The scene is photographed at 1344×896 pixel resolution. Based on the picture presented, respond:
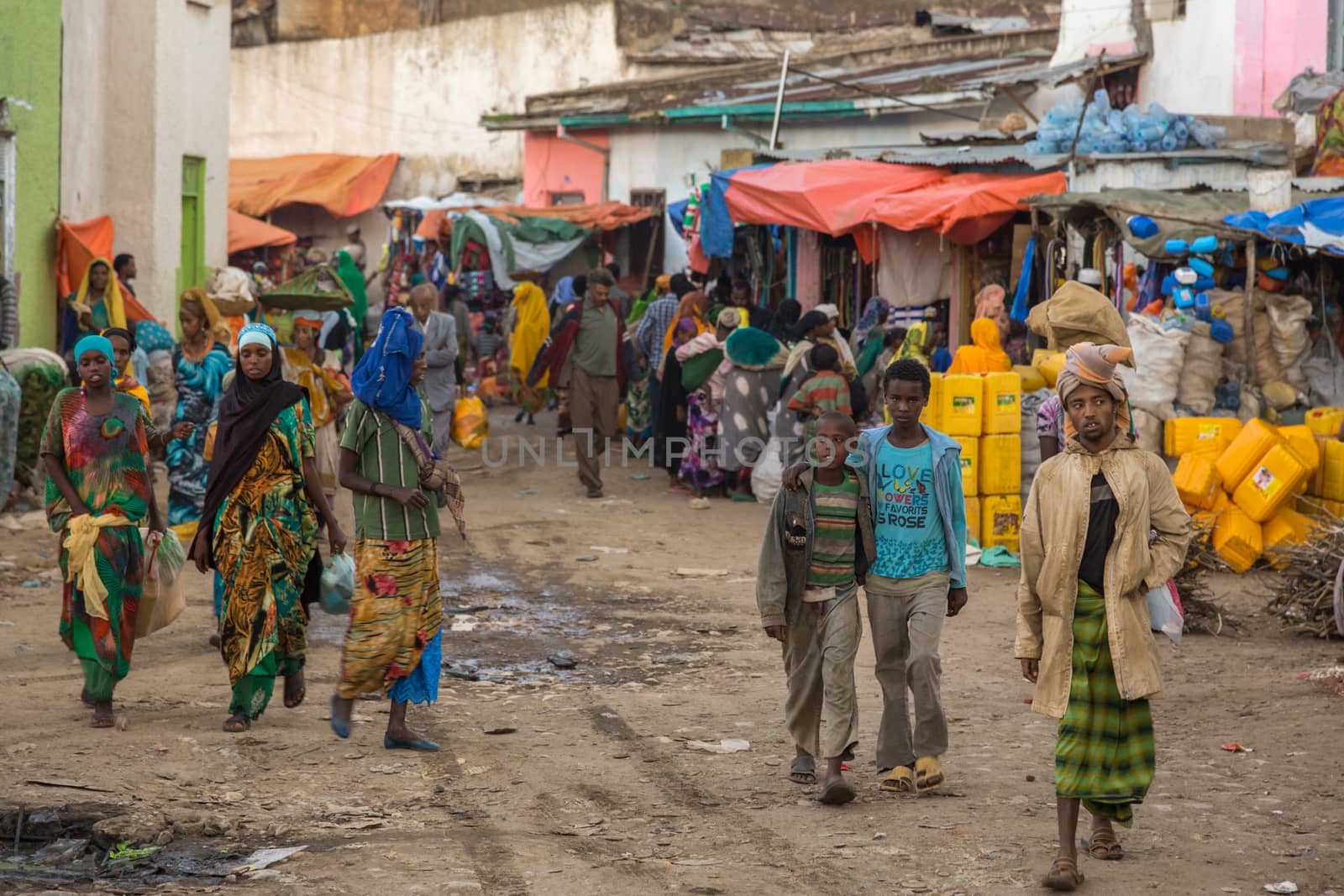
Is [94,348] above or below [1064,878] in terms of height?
above

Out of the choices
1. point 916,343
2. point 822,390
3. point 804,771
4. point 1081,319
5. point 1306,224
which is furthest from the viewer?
point 916,343

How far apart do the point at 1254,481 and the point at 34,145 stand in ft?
33.8

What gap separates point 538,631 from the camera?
9406mm

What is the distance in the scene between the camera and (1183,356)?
11383 millimetres

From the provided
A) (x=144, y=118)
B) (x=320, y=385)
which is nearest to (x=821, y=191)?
(x=320, y=385)

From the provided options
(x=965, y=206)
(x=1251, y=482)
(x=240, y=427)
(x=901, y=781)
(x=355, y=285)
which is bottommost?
(x=901, y=781)

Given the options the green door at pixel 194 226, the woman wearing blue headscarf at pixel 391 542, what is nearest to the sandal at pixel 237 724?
the woman wearing blue headscarf at pixel 391 542

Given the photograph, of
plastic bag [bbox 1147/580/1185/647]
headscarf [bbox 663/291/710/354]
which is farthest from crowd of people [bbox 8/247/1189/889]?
headscarf [bbox 663/291/710/354]

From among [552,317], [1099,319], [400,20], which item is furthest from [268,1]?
[1099,319]

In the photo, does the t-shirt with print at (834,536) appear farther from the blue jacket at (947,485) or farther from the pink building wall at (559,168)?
the pink building wall at (559,168)

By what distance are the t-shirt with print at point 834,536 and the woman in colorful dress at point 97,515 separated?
2.94 meters

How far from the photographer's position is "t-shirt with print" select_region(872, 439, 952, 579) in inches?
232

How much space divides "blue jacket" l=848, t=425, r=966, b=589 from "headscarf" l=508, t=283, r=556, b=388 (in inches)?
575

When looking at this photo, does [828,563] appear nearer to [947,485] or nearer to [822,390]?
[947,485]
